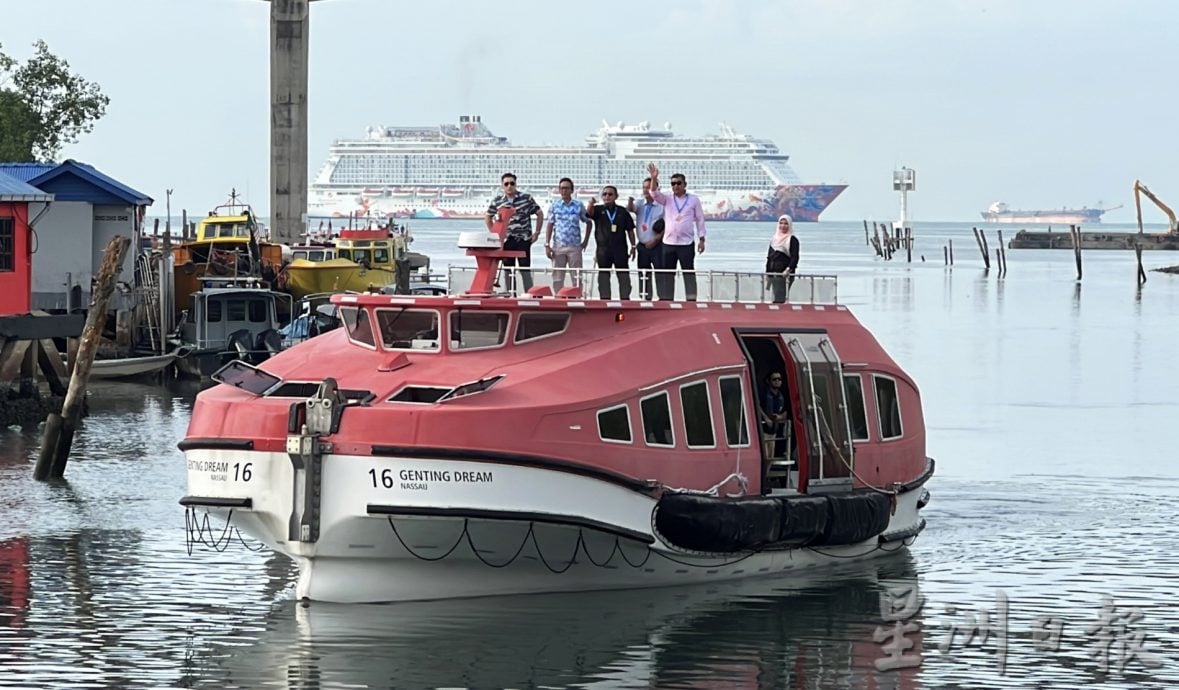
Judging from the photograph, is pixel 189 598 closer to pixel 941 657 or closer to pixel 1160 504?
pixel 941 657

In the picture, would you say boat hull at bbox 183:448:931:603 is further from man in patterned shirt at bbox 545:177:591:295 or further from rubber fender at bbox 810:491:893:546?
man in patterned shirt at bbox 545:177:591:295

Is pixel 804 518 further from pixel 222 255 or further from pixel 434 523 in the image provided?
pixel 222 255

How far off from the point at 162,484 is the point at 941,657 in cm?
1495

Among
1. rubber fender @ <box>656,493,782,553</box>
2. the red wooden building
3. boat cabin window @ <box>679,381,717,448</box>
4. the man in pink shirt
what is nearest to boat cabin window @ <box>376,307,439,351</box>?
boat cabin window @ <box>679,381,717,448</box>

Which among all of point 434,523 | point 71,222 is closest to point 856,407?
point 434,523

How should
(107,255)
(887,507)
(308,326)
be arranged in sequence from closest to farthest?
(887,507), (107,255), (308,326)

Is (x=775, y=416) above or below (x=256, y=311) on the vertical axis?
below

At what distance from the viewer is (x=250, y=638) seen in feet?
65.5

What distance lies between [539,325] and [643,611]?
9.89 ft

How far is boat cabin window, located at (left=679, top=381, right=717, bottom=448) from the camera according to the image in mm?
21047

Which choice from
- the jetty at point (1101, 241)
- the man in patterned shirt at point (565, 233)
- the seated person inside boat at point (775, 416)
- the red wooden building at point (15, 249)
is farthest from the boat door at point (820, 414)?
the jetty at point (1101, 241)

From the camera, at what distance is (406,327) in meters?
21.1

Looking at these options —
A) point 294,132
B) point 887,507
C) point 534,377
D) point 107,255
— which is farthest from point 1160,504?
point 294,132

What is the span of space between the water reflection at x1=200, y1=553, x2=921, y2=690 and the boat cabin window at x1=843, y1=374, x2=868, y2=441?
2.34m
